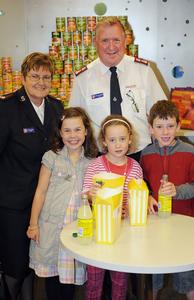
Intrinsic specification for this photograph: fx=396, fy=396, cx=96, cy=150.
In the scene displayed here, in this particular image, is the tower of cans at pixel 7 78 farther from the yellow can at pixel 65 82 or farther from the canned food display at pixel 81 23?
the canned food display at pixel 81 23

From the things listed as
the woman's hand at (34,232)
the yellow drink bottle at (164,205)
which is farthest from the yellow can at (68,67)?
the yellow drink bottle at (164,205)

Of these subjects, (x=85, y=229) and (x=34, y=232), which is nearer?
(x=85, y=229)

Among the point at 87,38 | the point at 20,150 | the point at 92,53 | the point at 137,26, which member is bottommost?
the point at 20,150

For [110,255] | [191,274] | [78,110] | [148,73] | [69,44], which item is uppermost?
[69,44]

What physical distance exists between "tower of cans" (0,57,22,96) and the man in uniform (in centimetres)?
163

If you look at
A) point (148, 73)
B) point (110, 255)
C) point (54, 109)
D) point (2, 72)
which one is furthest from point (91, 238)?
point (2, 72)

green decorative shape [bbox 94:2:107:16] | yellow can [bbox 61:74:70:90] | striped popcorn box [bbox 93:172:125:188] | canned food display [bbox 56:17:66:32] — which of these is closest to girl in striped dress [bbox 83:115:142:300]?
striped popcorn box [bbox 93:172:125:188]

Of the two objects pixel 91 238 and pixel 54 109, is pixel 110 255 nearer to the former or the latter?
pixel 91 238

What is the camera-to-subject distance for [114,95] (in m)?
2.39

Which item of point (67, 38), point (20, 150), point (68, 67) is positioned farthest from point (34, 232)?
point (67, 38)

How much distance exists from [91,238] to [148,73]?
1.24 metres

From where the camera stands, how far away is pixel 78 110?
6.89 ft

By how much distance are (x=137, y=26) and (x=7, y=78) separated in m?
1.45

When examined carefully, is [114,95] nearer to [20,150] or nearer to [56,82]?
[20,150]
